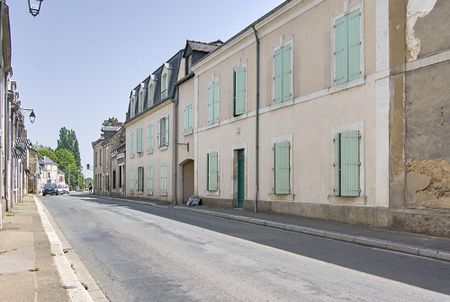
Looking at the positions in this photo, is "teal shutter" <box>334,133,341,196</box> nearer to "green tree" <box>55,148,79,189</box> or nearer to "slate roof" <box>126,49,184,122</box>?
"slate roof" <box>126,49,184,122</box>

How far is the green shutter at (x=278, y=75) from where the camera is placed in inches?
677

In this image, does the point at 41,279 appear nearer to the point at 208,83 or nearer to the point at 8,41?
the point at 8,41

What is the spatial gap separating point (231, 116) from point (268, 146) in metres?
3.50

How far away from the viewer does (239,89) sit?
66.3 feet

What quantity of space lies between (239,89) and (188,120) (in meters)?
6.72

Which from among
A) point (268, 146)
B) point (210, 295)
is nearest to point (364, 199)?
→ point (268, 146)

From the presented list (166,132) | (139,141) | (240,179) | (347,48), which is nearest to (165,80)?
(166,132)

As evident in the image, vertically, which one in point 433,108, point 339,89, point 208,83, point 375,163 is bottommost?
point 375,163

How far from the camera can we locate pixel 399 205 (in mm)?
11898

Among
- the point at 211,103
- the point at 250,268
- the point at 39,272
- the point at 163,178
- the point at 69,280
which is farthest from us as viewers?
the point at 163,178

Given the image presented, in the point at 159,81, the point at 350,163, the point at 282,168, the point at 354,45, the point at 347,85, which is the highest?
the point at 159,81

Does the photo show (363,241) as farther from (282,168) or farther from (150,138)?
(150,138)

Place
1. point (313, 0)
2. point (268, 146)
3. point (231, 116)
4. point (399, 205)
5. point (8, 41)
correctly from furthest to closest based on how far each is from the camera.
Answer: point (231, 116)
point (268, 146)
point (8, 41)
point (313, 0)
point (399, 205)

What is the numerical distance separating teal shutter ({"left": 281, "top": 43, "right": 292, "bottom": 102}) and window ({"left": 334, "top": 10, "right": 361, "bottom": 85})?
2.49 metres
